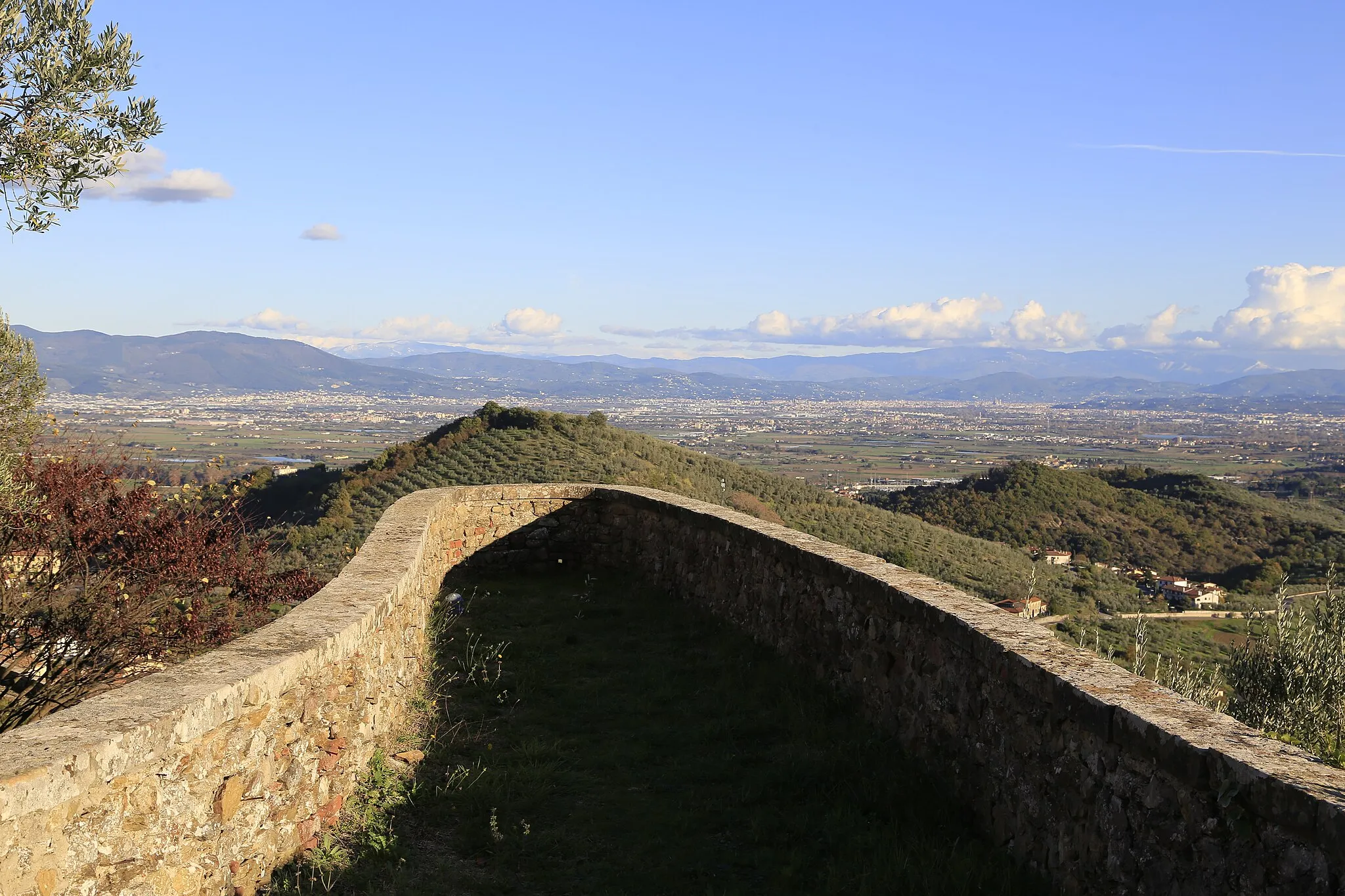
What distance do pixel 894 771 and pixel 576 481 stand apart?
775 inches

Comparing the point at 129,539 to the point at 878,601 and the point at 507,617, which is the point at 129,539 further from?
the point at 878,601

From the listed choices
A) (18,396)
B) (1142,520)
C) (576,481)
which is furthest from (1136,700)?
(1142,520)

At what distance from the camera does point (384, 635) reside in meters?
5.29

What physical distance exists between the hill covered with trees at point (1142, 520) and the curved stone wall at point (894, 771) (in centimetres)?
3510

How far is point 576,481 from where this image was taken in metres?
23.9

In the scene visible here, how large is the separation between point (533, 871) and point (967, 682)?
2.18 metres

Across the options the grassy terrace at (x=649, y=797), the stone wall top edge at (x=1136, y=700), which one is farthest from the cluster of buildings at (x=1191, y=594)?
the stone wall top edge at (x=1136, y=700)

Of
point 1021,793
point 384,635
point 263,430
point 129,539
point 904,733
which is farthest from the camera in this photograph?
point 263,430

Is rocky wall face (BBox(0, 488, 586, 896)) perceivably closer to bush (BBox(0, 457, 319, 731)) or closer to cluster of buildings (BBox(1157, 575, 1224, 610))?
bush (BBox(0, 457, 319, 731))

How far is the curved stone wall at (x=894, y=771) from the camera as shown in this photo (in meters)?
2.59

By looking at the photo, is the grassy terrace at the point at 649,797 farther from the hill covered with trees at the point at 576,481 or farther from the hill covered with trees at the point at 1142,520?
the hill covered with trees at the point at 1142,520

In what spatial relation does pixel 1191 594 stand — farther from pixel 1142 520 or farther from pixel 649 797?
pixel 649 797

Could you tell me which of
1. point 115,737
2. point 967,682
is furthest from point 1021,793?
point 115,737

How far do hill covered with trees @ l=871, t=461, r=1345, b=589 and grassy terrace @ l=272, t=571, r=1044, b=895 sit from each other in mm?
34556
